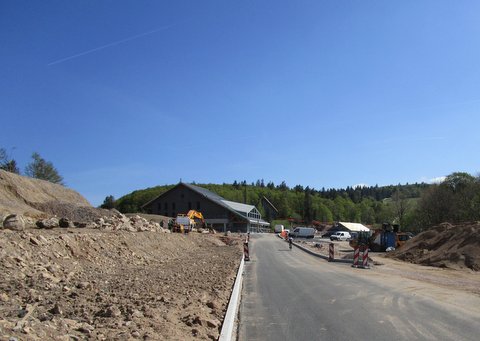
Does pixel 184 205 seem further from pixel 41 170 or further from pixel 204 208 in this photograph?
pixel 41 170

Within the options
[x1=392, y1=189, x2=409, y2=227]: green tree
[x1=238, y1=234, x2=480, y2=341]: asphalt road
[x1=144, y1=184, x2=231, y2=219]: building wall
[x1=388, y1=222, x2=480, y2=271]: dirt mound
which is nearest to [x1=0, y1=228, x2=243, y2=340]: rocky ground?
[x1=238, y1=234, x2=480, y2=341]: asphalt road

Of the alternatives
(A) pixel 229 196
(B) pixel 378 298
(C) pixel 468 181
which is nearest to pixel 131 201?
(A) pixel 229 196

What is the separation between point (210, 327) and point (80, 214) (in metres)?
30.7

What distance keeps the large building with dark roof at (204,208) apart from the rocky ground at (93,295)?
87441 mm

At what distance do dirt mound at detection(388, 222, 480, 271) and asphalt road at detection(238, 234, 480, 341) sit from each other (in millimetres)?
15925

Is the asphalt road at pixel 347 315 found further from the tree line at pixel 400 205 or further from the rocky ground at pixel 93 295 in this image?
the tree line at pixel 400 205

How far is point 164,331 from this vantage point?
24.9ft

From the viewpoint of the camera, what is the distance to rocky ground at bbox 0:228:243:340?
6.96 metres

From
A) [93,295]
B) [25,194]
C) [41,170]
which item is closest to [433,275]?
[93,295]

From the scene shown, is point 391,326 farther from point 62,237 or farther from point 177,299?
point 62,237

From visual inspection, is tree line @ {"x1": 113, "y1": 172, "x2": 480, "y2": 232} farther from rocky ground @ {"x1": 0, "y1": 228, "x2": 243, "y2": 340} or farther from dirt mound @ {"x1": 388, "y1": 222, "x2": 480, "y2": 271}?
rocky ground @ {"x1": 0, "y1": 228, "x2": 243, "y2": 340}

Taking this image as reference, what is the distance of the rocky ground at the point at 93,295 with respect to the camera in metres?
6.96

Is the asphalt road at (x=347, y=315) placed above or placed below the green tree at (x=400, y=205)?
below

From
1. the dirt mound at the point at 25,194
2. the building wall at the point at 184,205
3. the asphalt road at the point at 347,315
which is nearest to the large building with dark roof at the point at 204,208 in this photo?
the building wall at the point at 184,205
